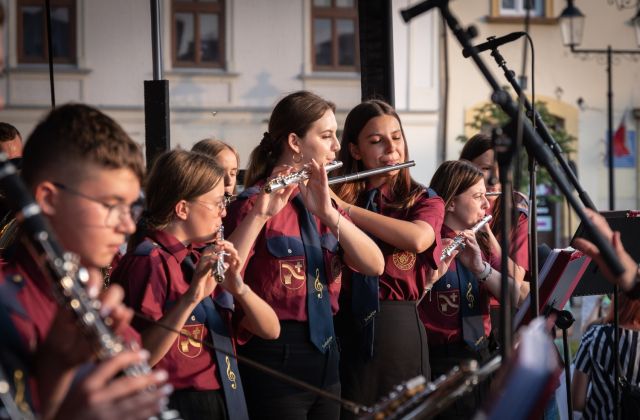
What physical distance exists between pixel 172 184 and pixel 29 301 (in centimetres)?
127

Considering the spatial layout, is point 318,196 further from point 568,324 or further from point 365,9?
point 365,9

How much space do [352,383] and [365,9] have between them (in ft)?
5.86

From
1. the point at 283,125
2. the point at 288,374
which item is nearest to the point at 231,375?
the point at 288,374

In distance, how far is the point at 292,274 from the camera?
10.7 feet

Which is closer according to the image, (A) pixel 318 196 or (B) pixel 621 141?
(A) pixel 318 196

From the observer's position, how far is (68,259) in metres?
1.61

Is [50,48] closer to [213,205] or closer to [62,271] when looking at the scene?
[213,205]

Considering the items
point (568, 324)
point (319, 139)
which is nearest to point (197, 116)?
point (319, 139)

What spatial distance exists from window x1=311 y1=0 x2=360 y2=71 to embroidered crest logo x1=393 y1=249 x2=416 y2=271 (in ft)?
5.69

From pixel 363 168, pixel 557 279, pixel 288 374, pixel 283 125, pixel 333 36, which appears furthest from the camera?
pixel 333 36

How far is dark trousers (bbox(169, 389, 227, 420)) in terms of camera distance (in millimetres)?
2877

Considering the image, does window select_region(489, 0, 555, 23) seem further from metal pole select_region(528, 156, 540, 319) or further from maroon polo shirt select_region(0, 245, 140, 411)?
maroon polo shirt select_region(0, 245, 140, 411)

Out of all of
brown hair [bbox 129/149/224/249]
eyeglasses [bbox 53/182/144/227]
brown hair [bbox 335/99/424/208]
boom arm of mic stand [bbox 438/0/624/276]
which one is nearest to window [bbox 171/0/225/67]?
brown hair [bbox 335/99/424/208]

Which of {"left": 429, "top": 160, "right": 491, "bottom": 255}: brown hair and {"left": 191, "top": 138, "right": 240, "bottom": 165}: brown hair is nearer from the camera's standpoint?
{"left": 191, "top": 138, "right": 240, "bottom": 165}: brown hair
